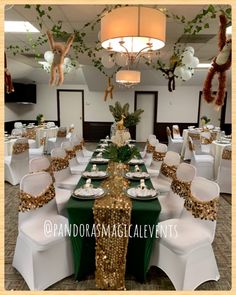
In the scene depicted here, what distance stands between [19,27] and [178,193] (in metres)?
3.28

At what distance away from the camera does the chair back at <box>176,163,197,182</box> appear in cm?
272

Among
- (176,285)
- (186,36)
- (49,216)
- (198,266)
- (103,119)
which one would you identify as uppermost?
(186,36)

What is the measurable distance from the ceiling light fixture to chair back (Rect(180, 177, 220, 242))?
316 cm

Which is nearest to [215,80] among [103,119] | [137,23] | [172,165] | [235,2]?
[235,2]

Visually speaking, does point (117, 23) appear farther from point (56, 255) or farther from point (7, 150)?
point (7, 150)

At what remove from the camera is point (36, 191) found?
7.82ft

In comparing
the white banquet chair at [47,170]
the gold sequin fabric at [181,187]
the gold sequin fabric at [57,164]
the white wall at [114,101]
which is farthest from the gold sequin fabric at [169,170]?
the white wall at [114,101]

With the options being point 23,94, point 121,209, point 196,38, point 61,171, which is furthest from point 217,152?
point 23,94

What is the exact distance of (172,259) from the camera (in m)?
2.12

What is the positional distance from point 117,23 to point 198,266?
188cm

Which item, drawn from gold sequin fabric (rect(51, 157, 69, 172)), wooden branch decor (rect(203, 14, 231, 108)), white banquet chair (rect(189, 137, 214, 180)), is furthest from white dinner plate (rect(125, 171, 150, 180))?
white banquet chair (rect(189, 137, 214, 180))

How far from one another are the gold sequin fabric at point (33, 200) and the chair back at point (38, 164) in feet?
1.97

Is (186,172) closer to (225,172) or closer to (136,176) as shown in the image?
(136,176)

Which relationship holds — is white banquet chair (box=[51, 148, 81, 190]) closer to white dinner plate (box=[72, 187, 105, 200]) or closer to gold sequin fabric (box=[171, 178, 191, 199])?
white dinner plate (box=[72, 187, 105, 200])
